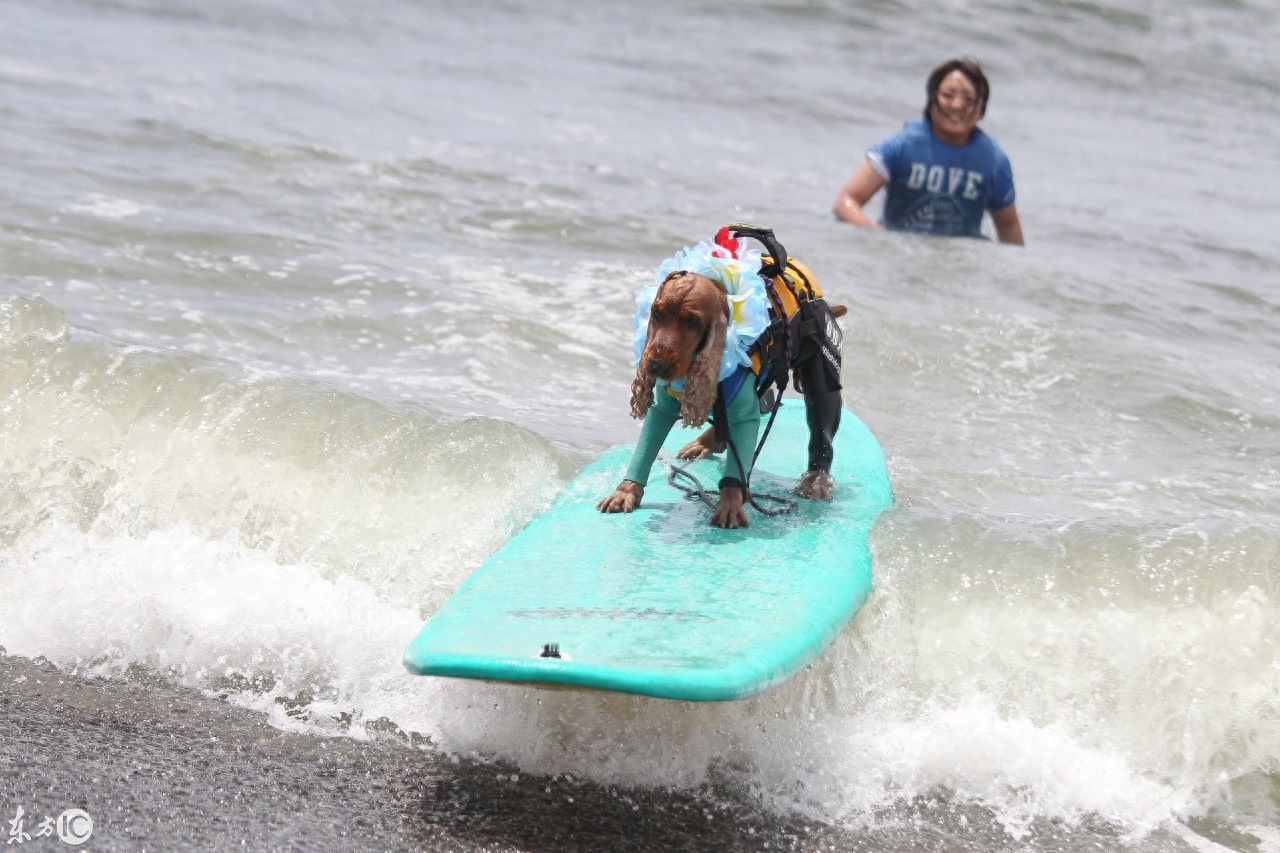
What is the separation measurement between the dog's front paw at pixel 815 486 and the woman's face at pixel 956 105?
5.33 metres

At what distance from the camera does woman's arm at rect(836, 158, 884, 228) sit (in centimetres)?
976

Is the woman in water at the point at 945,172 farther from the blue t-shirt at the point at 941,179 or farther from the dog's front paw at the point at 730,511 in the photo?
the dog's front paw at the point at 730,511

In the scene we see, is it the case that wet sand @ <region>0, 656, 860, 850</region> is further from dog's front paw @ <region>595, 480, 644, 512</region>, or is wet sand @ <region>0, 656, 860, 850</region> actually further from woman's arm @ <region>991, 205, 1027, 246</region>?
woman's arm @ <region>991, 205, 1027, 246</region>

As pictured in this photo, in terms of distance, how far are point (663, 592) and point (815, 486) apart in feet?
3.33

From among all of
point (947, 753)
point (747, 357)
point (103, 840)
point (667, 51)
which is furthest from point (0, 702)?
point (667, 51)

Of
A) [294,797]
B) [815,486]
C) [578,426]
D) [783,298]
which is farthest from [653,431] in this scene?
[578,426]

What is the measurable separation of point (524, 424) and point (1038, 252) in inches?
217

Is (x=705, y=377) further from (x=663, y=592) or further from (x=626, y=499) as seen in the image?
(x=626, y=499)

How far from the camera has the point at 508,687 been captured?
3621 millimetres

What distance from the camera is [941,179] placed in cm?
957

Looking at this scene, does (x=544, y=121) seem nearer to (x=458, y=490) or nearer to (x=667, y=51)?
(x=667, y=51)

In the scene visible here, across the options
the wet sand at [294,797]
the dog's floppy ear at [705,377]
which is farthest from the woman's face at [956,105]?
the wet sand at [294,797]

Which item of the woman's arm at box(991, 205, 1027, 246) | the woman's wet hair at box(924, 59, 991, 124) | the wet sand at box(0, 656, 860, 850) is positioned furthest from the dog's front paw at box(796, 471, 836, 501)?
Result: the woman's arm at box(991, 205, 1027, 246)

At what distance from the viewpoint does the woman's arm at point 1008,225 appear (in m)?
9.64
